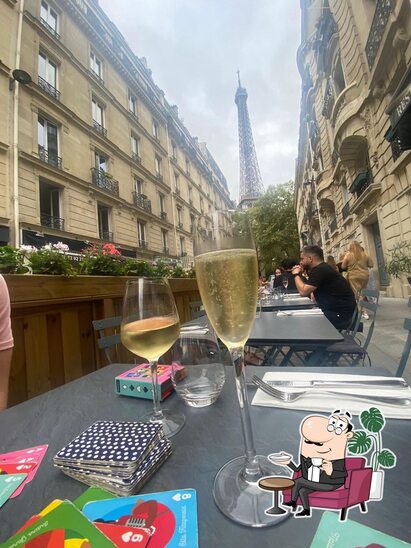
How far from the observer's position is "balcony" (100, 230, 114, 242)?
13572mm

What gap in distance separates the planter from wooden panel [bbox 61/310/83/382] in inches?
91.8

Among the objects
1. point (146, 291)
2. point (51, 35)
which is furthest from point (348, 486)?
point (51, 35)

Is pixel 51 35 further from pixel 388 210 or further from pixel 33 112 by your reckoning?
pixel 388 210

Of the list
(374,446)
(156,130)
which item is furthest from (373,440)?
(156,130)

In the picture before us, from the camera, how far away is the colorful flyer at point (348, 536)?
12.6 inches

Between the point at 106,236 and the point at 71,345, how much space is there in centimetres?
1228

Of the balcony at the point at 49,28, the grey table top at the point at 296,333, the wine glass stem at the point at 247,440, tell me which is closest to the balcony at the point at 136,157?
the balcony at the point at 49,28

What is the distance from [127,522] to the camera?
0.38m

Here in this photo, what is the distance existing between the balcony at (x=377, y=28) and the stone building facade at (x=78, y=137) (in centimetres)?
650

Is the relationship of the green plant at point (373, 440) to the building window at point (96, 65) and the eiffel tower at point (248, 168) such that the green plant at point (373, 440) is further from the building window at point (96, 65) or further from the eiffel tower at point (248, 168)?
the eiffel tower at point (248, 168)

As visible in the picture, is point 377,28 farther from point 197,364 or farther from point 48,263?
point 197,364

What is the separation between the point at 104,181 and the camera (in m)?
13.7

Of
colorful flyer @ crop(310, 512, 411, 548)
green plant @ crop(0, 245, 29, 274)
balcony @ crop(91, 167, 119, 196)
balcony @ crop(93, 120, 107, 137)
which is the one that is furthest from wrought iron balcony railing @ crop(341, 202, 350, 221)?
colorful flyer @ crop(310, 512, 411, 548)

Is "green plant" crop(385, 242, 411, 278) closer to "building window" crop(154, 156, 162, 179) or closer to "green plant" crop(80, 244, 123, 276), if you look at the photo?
"green plant" crop(80, 244, 123, 276)
